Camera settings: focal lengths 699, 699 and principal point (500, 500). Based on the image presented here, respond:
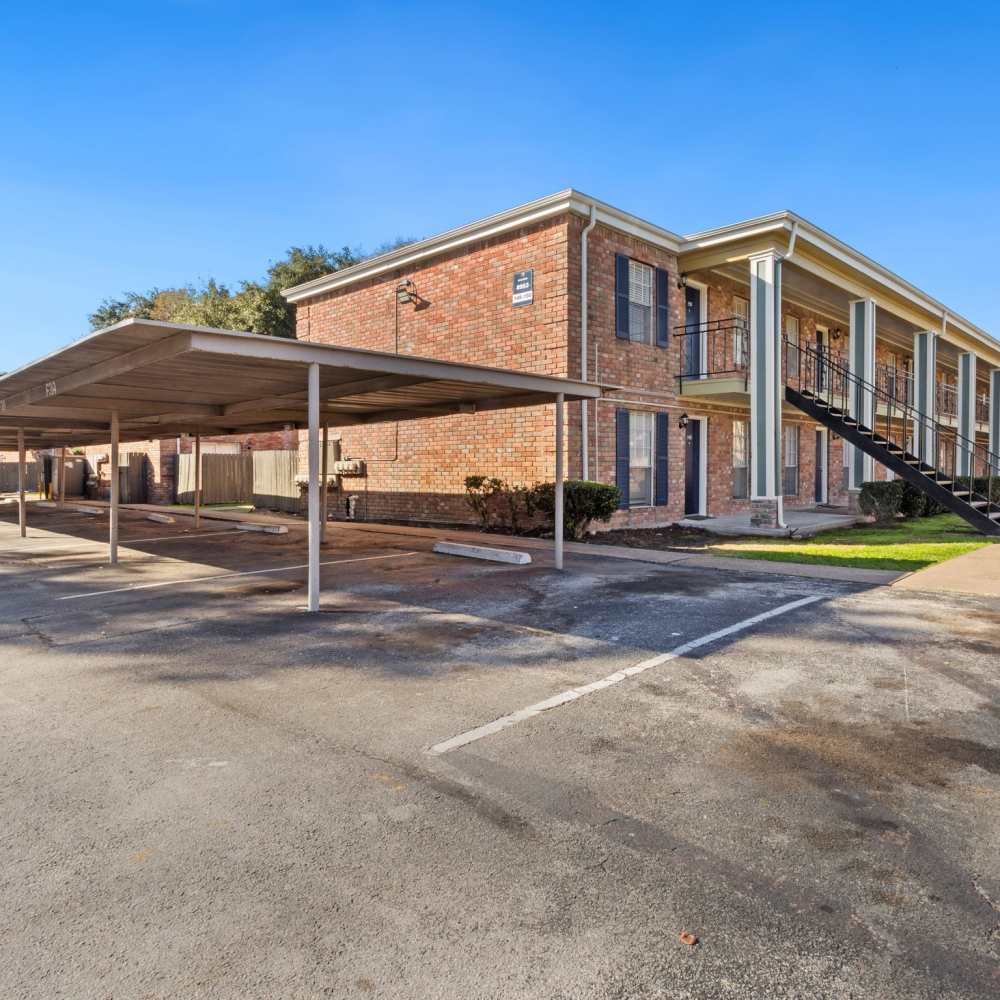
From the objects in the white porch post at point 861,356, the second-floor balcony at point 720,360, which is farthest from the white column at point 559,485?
the white porch post at point 861,356

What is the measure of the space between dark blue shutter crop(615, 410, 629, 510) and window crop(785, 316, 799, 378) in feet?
21.8

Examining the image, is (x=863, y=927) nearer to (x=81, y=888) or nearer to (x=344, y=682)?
(x=81, y=888)

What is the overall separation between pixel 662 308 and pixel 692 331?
1.19 meters

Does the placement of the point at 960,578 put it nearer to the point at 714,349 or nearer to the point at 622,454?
the point at 622,454

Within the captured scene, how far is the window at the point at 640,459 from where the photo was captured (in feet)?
47.1

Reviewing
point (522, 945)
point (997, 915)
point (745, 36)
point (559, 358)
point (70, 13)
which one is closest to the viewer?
point (522, 945)

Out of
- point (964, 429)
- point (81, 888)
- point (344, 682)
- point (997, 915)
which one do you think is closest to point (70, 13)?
point (344, 682)

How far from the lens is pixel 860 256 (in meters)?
16.2

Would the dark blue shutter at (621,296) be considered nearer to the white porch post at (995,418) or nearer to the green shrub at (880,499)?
the green shrub at (880,499)

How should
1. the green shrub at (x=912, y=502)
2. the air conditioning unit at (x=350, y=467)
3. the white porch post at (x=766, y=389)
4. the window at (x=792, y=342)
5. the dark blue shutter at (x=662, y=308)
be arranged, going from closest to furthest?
the white porch post at (x=766, y=389) → the dark blue shutter at (x=662, y=308) → the air conditioning unit at (x=350, y=467) → the green shrub at (x=912, y=502) → the window at (x=792, y=342)

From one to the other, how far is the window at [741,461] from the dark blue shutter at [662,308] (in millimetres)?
3573

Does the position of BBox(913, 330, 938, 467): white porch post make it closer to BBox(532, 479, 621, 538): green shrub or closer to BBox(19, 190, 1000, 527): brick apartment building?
BBox(19, 190, 1000, 527): brick apartment building

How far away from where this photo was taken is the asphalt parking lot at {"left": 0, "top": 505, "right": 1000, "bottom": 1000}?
2.06 meters

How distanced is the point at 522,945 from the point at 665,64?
19.1m
